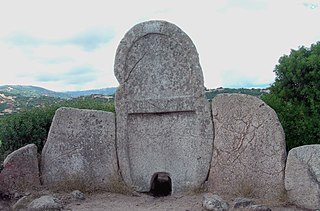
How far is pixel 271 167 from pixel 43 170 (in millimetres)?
4096

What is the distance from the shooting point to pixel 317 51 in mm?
8086

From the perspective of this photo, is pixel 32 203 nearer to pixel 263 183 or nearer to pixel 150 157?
pixel 150 157

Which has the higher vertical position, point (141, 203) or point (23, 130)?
point (23, 130)

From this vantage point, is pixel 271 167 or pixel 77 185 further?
pixel 77 185

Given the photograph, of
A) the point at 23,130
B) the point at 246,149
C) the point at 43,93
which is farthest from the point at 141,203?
the point at 43,93

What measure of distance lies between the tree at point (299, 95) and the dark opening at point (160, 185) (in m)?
2.46

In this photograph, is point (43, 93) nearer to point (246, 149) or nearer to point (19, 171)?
point (19, 171)

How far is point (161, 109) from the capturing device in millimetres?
7719

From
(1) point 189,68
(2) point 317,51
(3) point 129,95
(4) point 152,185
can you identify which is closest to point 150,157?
(4) point 152,185

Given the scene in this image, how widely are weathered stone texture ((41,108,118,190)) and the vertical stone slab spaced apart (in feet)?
0.93

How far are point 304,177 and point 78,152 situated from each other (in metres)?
3.97

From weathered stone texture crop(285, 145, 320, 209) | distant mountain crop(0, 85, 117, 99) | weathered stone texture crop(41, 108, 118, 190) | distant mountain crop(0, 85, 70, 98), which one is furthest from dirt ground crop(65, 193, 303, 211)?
distant mountain crop(0, 85, 70, 98)

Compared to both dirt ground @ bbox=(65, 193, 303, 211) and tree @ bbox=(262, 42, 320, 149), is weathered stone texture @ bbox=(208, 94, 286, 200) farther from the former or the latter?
tree @ bbox=(262, 42, 320, 149)

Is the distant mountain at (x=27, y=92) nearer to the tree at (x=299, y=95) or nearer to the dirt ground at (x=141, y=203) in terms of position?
the dirt ground at (x=141, y=203)
